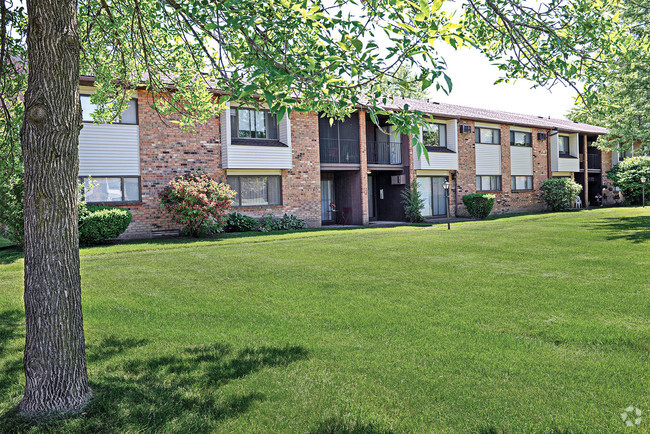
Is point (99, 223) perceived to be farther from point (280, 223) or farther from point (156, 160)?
point (280, 223)

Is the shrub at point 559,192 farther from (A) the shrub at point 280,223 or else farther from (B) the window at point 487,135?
(A) the shrub at point 280,223

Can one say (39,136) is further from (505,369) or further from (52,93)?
(505,369)

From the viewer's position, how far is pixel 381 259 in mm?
10406

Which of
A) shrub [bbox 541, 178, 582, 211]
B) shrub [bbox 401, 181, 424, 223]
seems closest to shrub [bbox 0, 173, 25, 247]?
shrub [bbox 401, 181, 424, 223]

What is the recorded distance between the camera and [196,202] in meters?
16.0

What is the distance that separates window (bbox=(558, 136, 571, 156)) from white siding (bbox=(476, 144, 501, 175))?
754 cm

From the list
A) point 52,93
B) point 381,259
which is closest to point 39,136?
point 52,93

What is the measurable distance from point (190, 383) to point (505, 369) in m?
2.72

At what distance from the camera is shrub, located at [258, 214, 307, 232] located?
61.8ft

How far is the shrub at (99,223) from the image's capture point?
13.8 metres

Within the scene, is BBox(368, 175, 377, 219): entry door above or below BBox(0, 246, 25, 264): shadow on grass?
above

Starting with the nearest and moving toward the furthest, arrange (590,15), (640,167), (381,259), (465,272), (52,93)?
(52,93)
(590,15)
(465,272)
(381,259)
(640,167)

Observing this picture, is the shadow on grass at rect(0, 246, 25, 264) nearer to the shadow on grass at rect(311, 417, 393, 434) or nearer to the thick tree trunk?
the thick tree trunk

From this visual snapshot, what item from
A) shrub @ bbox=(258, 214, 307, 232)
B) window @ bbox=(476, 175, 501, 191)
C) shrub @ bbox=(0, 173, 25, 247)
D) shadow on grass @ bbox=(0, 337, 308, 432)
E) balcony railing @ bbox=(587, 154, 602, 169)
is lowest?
shadow on grass @ bbox=(0, 337, 308, 432)
